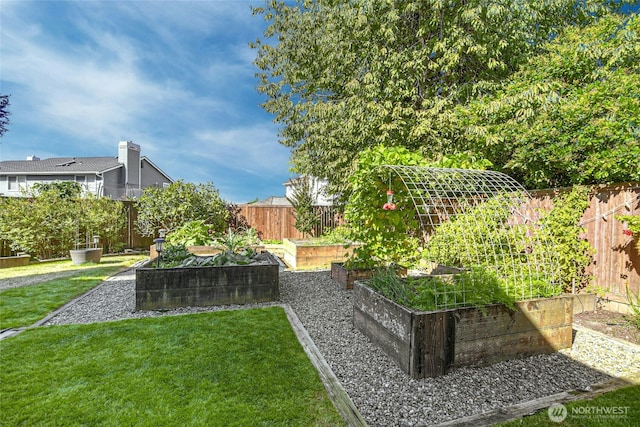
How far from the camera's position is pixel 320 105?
9.63 metres

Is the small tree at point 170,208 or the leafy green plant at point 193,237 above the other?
the small tree at point 170,208

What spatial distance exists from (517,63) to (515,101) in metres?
2.89

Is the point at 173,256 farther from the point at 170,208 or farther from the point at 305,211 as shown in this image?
the point at 305,211

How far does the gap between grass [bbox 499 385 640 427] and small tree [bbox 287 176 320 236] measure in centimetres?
987

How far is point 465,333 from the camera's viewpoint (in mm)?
2742

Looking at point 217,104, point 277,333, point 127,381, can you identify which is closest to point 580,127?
point 277,333

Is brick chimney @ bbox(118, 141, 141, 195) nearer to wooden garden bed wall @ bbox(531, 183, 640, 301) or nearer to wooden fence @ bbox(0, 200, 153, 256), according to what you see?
wooden fence @ bbox(0, 200, 153, 256)

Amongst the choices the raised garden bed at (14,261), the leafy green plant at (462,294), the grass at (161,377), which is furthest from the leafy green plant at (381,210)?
the raised garden bed at (14,261)

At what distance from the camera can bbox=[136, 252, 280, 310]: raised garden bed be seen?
4.46 metres

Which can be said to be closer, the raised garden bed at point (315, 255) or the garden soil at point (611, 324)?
the garden soil at point (611, 324)

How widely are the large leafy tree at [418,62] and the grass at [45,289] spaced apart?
6.93 metres

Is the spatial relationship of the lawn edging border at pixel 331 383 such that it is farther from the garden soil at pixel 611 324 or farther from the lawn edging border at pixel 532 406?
the garden soil at pixel 611 324

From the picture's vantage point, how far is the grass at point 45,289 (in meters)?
4.15

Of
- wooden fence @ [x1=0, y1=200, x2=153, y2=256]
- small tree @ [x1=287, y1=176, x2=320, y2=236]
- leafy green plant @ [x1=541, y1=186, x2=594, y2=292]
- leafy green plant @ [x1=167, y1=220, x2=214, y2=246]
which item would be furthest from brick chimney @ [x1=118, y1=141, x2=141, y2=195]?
leafy green plant @ [x1=541, y1=186, x2=594, y2=292]
